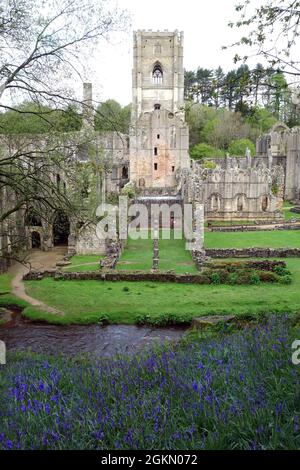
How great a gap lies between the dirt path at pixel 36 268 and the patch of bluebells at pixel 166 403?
10.4m

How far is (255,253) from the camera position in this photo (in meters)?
26.9

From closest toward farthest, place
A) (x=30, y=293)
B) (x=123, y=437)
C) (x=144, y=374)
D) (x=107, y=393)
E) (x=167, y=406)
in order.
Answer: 1. (x=123, y=437)
2. (x=167, y=406)
3. (x=107, y=393)
4. (x=144, y=374)
5. (x=30, y=293)

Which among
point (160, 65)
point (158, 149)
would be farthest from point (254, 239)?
point (160, 65)

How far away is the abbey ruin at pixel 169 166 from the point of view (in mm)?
35250

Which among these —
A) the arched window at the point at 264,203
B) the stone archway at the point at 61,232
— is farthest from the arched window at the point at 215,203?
the stone archway at the point at 61,232

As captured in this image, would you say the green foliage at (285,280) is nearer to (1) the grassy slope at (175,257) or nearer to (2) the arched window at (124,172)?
(1) the grassy slope at (175,257)

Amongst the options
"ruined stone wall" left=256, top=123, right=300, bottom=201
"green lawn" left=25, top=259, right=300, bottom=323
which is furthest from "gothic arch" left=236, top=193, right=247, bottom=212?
"green lawn" left=25, top=259, right=300, bottom=323

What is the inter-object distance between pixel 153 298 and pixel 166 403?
14.2 metres

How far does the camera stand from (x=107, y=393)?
5.40m

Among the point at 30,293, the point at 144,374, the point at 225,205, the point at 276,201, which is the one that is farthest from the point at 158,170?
the point at 144,374

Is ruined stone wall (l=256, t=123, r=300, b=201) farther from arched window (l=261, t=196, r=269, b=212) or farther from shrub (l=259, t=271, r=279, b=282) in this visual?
shrub (l=259, t=271, r=279, b=282)
